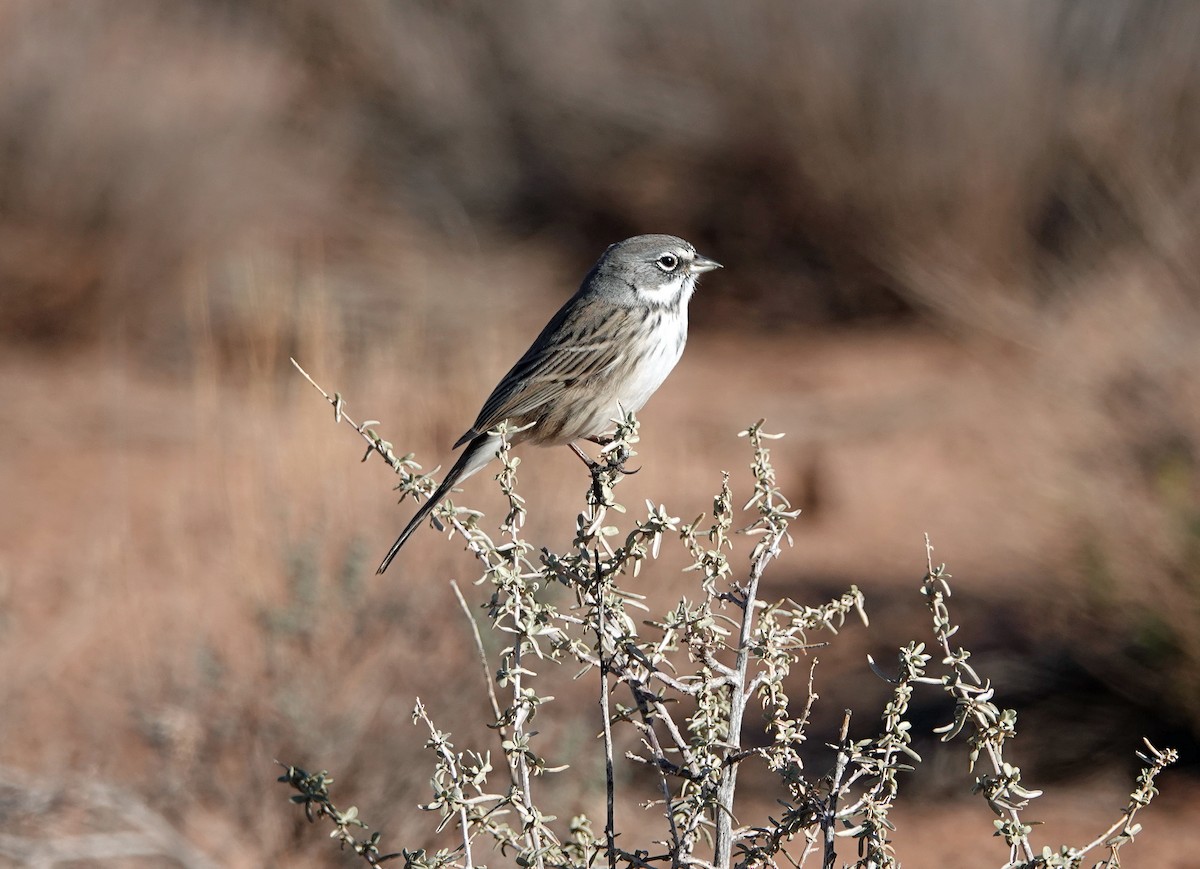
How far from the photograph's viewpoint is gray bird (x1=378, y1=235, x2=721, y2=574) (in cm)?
477

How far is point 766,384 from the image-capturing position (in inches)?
456

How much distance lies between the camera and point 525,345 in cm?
1041

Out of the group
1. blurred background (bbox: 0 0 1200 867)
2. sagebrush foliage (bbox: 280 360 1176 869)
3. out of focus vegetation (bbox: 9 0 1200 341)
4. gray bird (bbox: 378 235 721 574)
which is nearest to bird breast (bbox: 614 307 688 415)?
gray bird (bbox: 378 235 721 574)

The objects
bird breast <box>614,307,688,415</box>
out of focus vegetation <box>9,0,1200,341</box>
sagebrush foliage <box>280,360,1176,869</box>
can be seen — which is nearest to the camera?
sagebrush foliage <box>280,360,1176,869</box>

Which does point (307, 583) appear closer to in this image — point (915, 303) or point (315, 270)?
point (315, 270)

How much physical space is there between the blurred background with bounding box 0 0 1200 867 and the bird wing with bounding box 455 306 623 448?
44.8 inches

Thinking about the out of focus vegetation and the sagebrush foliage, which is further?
the out of focus vegetation

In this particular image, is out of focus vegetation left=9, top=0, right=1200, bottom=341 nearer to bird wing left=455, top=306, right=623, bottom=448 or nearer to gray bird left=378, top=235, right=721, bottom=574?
gray bird left=378, top=235, right=721, bottom=574

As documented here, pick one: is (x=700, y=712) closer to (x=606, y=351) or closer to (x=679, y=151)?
(x=606, y=351)

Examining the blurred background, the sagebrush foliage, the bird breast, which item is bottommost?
the sagebrush foliage

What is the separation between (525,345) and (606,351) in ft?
18.5

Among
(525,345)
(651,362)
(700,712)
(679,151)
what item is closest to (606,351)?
(651,362)

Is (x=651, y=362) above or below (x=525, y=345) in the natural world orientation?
below

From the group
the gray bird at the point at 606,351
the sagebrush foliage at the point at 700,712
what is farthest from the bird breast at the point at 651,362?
the sagebrush foliage at the point at 700,712
